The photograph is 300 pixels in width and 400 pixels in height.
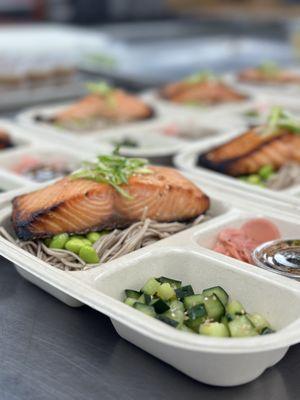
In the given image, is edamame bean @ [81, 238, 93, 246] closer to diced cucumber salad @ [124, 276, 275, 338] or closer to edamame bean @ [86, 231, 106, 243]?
edamame bean @ [86, 231, 106, 243]

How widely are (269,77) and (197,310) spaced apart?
11.5 ft

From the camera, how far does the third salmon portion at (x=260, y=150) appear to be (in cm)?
293

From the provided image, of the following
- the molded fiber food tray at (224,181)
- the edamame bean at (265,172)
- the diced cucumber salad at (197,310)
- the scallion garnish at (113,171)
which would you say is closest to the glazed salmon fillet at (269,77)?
the molded fiber food tray at (224,181)

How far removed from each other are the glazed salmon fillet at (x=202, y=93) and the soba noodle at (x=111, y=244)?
215 centimetres

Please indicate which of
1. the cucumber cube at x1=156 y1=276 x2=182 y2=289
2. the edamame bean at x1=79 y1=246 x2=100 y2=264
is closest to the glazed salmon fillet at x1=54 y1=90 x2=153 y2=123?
the edamame bean at x1=79 y1=246 x2=100 y2=264

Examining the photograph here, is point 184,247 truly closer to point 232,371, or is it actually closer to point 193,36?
point 232,371

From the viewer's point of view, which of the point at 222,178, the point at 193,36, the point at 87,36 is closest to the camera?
the point at 222,178

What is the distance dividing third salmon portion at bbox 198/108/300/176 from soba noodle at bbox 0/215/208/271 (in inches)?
29.2

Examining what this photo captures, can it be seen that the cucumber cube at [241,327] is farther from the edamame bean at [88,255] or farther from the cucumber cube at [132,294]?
the edamame bean at [88,255]

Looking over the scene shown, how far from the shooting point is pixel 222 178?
8.98 ft

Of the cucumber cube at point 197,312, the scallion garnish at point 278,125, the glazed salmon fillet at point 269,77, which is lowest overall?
the glazed salmon fillet at point 269,77

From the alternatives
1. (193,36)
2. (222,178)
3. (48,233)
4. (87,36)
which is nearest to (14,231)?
(48,233)

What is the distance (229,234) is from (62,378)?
88 cm

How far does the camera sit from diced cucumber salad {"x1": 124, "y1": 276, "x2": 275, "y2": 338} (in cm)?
168
